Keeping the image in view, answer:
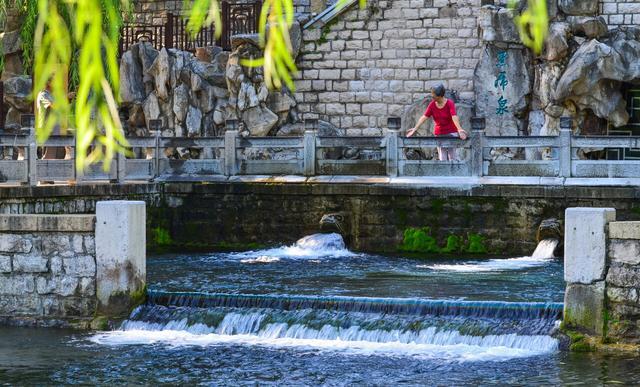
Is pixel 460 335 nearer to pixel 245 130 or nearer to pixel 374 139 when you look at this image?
pixel 374 139

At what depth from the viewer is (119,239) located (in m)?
13.7

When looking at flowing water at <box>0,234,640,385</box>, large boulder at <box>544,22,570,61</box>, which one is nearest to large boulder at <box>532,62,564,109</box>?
large boulder at <box>544,22,570,61</box>

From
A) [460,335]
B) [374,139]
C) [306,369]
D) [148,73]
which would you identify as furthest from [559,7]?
[306,369]

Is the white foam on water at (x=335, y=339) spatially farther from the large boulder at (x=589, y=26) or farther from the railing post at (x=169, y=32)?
the railing post at (x=169, y=32)

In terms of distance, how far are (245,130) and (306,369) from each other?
15.4 m

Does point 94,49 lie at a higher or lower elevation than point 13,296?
higher

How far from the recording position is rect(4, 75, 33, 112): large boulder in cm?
3058

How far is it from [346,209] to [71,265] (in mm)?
7404

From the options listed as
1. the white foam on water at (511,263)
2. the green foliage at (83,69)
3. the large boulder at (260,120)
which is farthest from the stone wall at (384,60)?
the green foliage at (83,69)

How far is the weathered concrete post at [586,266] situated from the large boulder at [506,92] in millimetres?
13494

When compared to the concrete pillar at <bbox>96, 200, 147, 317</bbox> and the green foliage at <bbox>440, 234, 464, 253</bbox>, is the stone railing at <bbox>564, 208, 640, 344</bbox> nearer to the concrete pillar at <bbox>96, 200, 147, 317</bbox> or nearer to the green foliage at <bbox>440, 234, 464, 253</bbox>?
the concrete pillar at <bbox>96, 200, 147, 317</bbox>

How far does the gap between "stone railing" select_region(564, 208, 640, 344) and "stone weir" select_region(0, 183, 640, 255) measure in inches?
264

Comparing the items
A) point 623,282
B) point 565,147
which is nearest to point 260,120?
point 565,147

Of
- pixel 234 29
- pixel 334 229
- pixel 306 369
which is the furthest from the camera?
pixel 234 29
